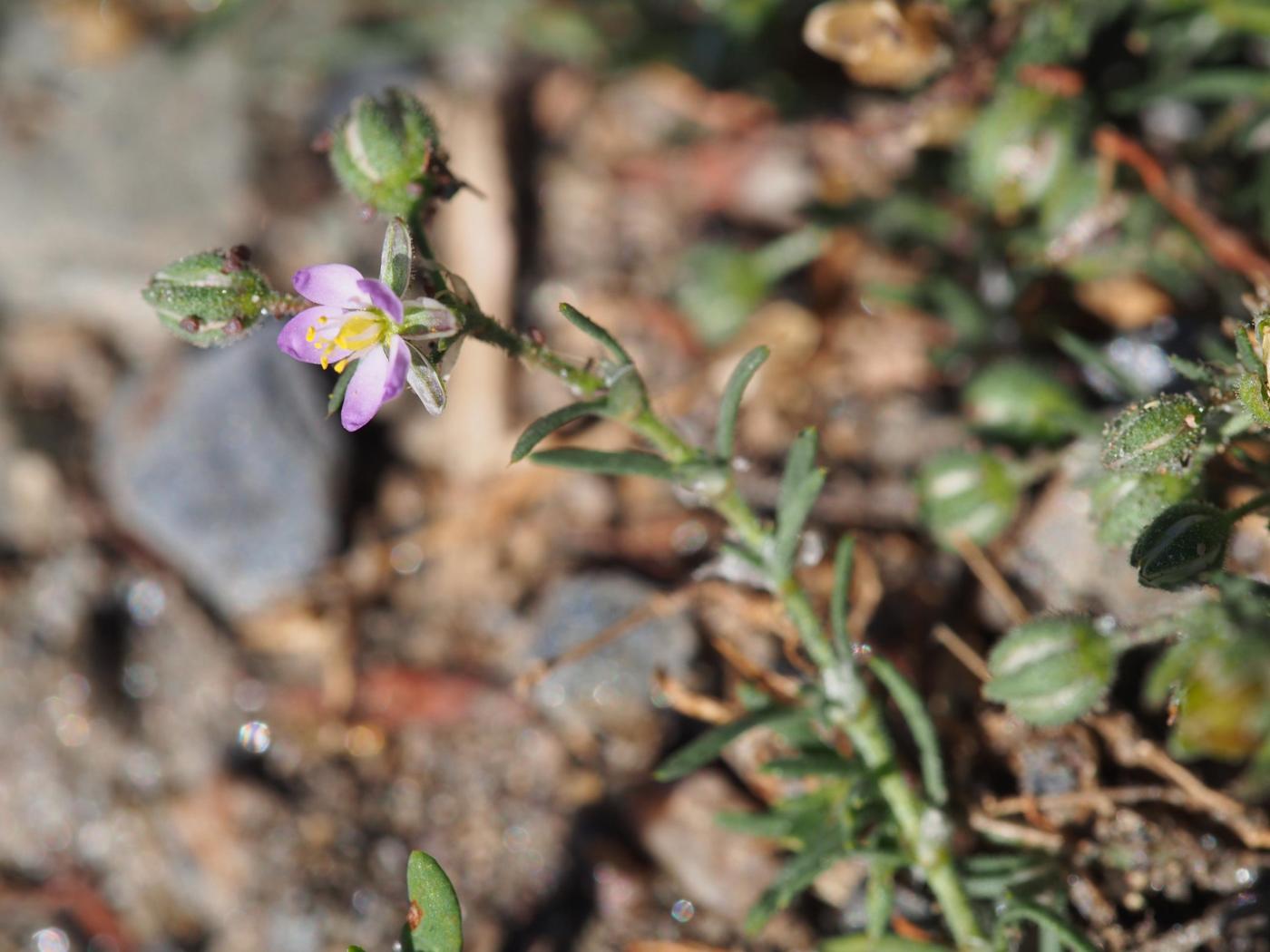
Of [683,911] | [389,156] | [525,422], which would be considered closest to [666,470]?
[389,156]

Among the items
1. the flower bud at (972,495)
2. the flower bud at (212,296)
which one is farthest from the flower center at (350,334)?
the flower bud at (972,495)

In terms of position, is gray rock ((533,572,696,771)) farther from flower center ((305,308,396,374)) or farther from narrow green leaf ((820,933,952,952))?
flower center ((305,308,396,374))

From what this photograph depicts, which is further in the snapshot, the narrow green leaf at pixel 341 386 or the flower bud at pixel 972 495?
the flower bud at pixel 972 495

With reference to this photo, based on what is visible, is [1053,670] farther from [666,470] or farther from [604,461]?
[604,461]

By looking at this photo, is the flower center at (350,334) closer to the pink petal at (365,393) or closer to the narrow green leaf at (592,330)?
the pink petal at (365,393)

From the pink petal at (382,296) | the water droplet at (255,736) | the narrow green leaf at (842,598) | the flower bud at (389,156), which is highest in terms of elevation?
the pink petal at (382,296)
